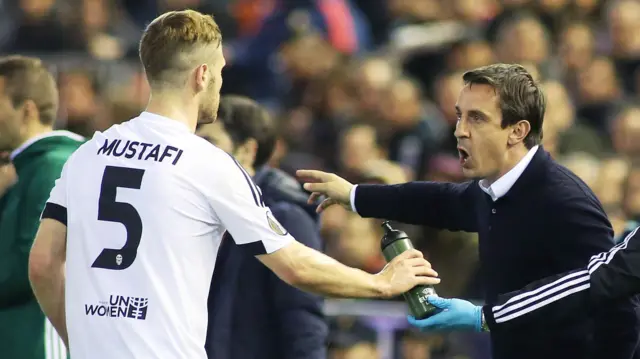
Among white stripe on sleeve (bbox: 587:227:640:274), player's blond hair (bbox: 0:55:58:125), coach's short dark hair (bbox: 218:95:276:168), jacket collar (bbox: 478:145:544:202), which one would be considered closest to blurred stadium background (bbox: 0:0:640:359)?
coach's short dark hair (bbox: 218:95:276:168)

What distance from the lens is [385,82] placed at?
34.5 ft

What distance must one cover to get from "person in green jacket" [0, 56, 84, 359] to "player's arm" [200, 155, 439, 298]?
4.61ft

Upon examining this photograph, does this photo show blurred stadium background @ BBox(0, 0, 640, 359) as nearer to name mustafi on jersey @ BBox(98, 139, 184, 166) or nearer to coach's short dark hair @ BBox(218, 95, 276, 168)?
coach's short dark hair @ BBox(218, 95, 276, 168)

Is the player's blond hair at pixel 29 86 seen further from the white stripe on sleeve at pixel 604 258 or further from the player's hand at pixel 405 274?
the white stripe on sleeve at pixel 604 258

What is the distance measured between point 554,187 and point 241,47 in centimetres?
779

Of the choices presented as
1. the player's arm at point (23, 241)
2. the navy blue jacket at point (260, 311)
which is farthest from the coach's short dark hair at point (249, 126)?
the player's arm at point (23, 241)

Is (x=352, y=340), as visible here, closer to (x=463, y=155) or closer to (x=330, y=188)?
(x=330, y=188)

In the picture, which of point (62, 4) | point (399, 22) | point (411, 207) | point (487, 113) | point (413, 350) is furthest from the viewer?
point (62, 4)

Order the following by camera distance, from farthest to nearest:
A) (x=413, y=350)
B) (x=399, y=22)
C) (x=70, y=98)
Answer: (x=399, y=22)
(x=70, y=98)
(x=413, y=350)

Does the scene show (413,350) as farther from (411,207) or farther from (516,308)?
(516,308)

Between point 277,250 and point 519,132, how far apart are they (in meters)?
1.16

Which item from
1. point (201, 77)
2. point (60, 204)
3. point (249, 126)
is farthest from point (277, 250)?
point (249, 126)

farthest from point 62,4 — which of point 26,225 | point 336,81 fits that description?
point 26,225

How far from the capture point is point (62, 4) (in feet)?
42.3
